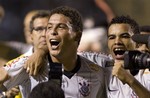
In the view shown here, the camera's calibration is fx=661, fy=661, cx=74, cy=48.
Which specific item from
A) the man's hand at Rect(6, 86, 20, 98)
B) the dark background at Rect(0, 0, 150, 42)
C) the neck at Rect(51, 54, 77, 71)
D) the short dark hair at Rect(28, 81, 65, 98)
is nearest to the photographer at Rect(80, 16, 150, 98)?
the neck at Rect(51, 54, 77, 71)

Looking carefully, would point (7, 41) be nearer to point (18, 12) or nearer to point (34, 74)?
point (18, 12)

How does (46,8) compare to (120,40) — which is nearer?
(120,40)

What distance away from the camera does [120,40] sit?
4.72 metres

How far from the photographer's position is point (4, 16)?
7672 mm

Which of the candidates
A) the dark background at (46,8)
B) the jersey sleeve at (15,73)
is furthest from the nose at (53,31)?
the dark background at (46,8)

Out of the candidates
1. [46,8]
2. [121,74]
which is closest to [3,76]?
[121,74]

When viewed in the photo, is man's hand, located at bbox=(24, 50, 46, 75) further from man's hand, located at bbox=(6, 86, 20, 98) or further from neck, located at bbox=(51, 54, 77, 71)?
man's hand, located at bbox=(6, 86, 20, 98)

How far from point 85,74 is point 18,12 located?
3338mm

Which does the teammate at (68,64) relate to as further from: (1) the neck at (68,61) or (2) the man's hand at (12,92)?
(2) the man's hand at (12,92)

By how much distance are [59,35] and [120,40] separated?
0.50 m

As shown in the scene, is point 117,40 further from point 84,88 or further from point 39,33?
point 39,33

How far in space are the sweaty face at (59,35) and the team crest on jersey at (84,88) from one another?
0.76ft

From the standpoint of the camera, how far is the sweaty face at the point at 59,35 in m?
4.43

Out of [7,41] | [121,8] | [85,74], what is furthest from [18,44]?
[85,74]
